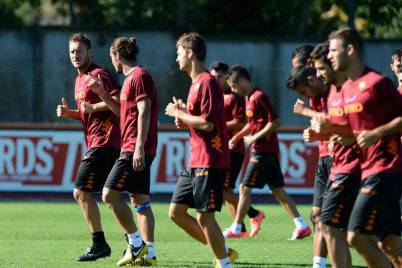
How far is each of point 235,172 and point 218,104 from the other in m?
5.18

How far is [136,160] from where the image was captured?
10.4 meters

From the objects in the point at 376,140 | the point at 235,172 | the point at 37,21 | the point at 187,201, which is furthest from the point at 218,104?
the point at 37,21

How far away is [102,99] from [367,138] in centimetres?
383

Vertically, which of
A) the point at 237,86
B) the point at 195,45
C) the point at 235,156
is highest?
the point at 195,45

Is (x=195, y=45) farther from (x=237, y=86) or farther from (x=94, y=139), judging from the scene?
(x=237, y=86)

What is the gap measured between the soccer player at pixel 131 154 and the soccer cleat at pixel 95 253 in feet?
1.48

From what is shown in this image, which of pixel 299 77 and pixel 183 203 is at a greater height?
pixel 299 77

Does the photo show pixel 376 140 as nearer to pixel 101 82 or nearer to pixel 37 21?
pixel 101 82

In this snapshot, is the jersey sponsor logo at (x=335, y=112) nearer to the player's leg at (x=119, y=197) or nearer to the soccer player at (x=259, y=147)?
the player's leg at (x=119, y=197)

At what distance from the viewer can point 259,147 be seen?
47.3 feet

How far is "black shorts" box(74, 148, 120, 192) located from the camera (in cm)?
1129

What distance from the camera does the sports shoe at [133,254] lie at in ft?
34.9

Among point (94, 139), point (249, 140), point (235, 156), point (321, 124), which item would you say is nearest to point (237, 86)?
point (249, 140)

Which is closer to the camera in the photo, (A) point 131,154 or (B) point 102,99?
(A) point 131,154
